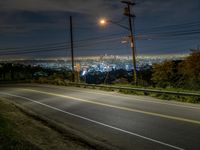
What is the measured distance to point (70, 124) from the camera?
13461 millimetres

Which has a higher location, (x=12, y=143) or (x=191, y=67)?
(x=191, y=67)

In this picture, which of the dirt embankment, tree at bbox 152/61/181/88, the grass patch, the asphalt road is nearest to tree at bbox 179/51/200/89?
tree at bbox 152/61/181/88

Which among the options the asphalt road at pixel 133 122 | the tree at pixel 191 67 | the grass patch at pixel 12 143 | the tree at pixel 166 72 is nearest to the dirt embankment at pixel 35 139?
the grass patch at pixel 12 143

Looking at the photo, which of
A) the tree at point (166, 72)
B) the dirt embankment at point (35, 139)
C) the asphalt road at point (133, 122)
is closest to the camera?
the dirt embankment at point (35, 139)

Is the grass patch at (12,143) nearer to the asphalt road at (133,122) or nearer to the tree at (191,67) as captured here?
the asphalt road at (133,122)

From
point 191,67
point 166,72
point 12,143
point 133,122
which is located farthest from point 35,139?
point 166,72

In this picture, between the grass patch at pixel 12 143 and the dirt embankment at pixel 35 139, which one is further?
the dirt embankment at pixel 35 139

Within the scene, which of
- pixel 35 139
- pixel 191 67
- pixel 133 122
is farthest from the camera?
pixel 191 67

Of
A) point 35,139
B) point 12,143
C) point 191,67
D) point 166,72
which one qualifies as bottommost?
point 35,139

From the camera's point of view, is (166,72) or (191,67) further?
(166,72)

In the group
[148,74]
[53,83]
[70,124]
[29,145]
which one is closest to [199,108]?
[70,124]

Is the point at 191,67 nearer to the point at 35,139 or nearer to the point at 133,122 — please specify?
the point at 133,122

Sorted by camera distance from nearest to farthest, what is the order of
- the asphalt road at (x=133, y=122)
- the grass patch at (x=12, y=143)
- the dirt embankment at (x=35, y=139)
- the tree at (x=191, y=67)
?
the grass patch at (x=12, y=143), the dirt embankment at (x=35, y=139), the asphalt road at (x=133, y=122), the tree at (x=191, y=67)

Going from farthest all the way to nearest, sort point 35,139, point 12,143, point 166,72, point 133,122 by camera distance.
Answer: point 166,72
point 133,122
point 35,139
point 12,143
